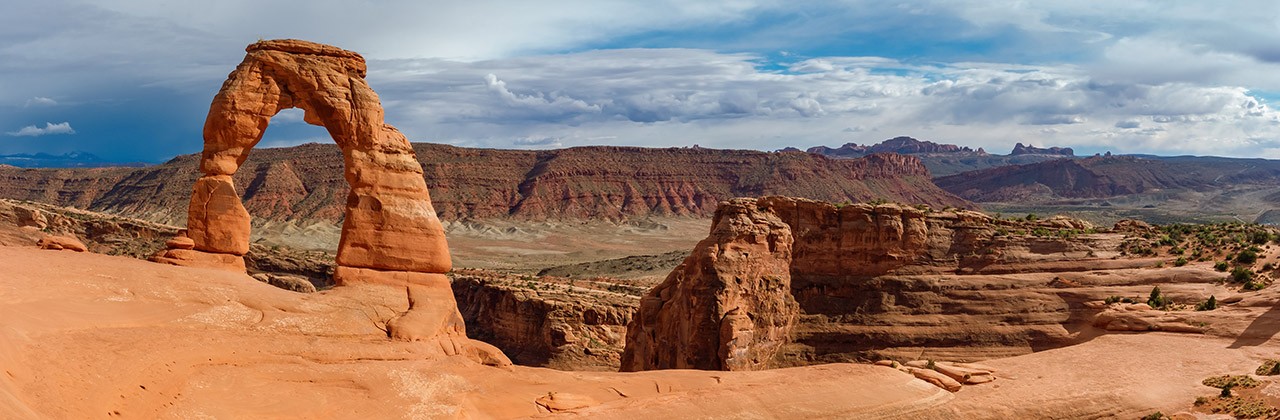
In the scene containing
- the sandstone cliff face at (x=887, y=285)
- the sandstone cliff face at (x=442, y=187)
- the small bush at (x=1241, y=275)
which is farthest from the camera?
the sandstone cliff face at (x=442, y=187)

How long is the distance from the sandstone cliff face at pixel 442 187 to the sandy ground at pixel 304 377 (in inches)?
4720

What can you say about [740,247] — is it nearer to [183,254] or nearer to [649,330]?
[649,330]

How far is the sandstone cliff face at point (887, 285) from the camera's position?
34.8m

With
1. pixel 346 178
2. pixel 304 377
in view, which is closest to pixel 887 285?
pixel 346 178

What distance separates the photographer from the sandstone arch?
25875mm

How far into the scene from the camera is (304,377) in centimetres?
2003

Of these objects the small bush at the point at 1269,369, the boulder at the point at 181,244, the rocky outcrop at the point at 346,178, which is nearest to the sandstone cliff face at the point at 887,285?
the small bush at the point at 1269,369

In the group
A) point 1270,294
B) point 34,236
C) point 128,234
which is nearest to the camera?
point 1270,294

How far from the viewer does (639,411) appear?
73.2 feet

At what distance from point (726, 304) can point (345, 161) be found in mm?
13856

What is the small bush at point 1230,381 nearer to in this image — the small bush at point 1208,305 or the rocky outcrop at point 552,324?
the small bush at point 1208,305

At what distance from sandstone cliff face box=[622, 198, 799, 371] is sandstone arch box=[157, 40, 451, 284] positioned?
34.0 feet

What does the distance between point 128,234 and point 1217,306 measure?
59.5m

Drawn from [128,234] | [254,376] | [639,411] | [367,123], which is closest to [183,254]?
[367,123]
